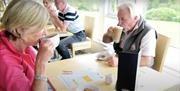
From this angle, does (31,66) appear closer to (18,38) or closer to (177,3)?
(18,38)

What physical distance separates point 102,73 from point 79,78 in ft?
0.53

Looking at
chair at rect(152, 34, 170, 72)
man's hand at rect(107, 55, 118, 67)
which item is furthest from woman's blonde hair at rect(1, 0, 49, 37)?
chair at rect(152, 34, 170, 72)

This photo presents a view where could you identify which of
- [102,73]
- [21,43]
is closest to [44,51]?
[21,43]

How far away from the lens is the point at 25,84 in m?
1.04

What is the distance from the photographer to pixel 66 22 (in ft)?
9.68

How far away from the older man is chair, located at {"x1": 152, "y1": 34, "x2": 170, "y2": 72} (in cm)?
11

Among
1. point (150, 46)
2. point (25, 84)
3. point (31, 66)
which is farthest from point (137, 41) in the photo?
point (25, 84)

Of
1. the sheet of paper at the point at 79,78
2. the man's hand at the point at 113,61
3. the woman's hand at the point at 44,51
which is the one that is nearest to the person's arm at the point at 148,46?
the man's hand at the point at 113,61

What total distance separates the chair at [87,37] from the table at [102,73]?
1301 millimetres

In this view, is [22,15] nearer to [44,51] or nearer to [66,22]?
[44,51]

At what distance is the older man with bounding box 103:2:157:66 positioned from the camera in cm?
177

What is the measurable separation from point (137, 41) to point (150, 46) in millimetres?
108

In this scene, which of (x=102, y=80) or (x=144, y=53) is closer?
(x=102, y=80)

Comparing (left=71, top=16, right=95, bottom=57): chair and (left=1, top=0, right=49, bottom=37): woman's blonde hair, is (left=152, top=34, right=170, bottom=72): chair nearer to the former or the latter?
(left=1, top=0, right=49, bottom=37): woman's blonde hair
